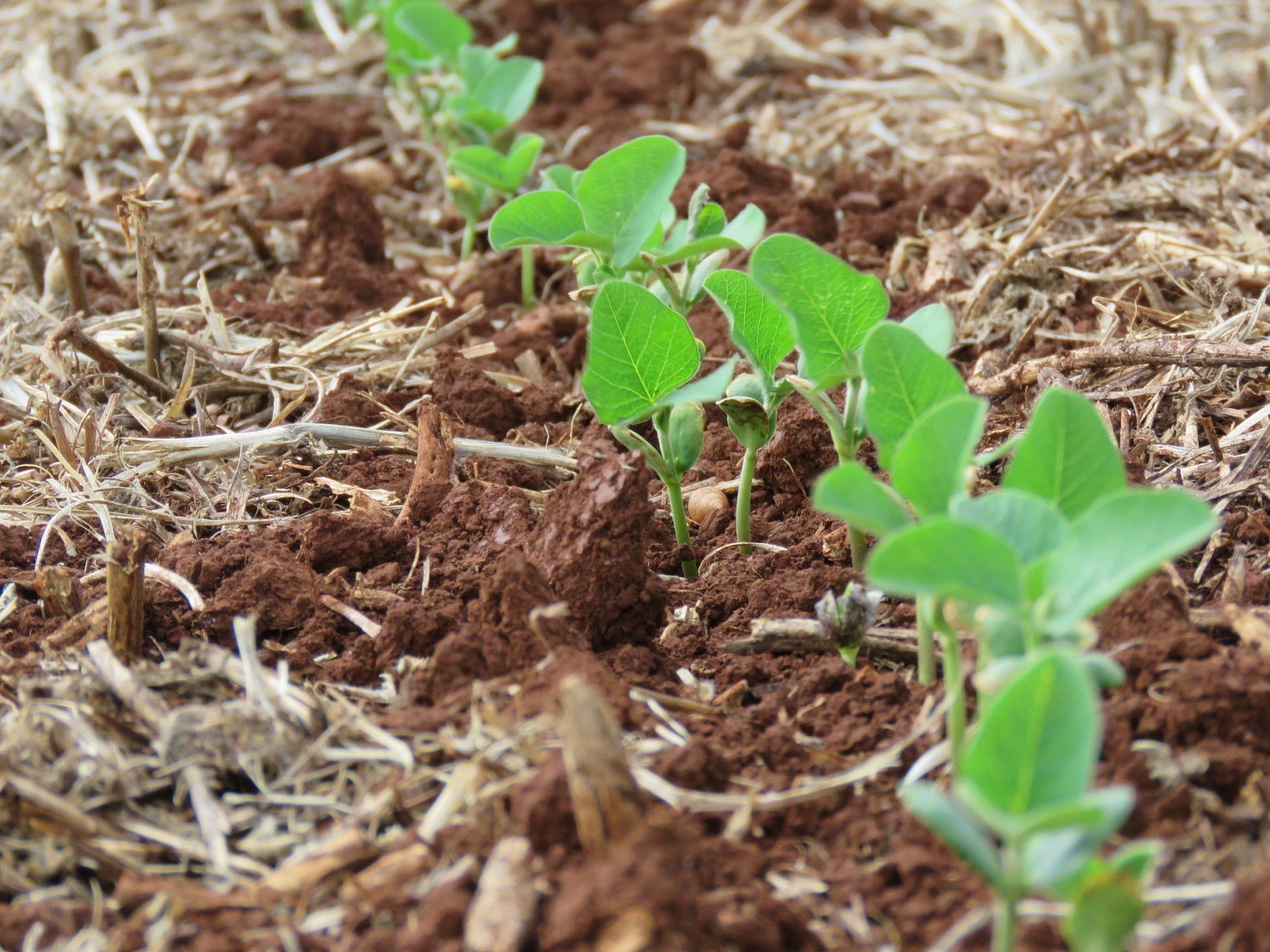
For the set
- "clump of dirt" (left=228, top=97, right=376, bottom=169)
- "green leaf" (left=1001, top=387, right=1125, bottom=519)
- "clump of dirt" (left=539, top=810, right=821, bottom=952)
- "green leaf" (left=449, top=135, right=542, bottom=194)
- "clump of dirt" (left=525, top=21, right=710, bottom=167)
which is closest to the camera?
"clump of dirt" (left=539, top=810, right=821, bottom=952)

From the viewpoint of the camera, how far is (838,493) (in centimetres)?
83

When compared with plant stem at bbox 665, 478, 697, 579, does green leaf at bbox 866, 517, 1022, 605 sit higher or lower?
higher

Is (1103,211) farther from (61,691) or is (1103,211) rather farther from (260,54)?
(260,54)

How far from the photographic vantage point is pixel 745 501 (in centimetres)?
144

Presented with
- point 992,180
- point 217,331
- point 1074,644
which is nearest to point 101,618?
point 217,331

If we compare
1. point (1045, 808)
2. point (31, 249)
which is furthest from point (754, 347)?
point (31, 249)

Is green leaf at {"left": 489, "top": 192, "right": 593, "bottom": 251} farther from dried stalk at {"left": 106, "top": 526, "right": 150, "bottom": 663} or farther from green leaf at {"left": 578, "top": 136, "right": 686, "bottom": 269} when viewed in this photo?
dried stalk at {"left": 106, "top": 526, "right": 150, "bottom": 663}

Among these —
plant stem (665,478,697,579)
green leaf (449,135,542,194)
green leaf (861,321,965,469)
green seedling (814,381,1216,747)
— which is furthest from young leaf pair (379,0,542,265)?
green seedling (814,381,1216,747)

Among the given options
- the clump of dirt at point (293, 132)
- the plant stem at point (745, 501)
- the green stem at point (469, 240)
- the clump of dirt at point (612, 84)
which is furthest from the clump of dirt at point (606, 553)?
the clump of dirt at point (293, 132)

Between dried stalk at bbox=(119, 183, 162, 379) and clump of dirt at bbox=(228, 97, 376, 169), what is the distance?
988 millimetres

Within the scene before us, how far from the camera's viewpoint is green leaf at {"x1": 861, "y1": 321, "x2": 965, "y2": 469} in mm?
1015

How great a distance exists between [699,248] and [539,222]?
0.22m

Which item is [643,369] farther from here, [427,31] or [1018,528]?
[427,31]

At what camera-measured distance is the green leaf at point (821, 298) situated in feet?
3.78
